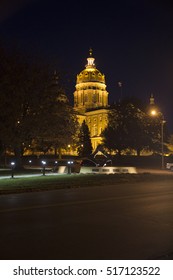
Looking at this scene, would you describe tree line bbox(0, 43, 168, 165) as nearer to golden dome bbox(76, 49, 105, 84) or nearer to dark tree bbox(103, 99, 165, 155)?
dark tree bbox(103, 99, 165, 155)

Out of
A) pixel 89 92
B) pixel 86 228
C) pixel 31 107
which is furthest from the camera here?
pixel 89 92

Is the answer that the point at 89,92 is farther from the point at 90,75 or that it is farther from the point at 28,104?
the point at 28,104

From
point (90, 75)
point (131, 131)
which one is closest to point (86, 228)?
point (131, 131)

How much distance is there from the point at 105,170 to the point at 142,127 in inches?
1706

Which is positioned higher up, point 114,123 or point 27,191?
point 114,123

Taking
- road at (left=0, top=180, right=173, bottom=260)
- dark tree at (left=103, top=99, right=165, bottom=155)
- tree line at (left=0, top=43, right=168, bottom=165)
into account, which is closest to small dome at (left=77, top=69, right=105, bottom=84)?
dark tree at (left=103, top=99, right=165, bottom=155)

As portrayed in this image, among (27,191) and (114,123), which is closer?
(27,191)

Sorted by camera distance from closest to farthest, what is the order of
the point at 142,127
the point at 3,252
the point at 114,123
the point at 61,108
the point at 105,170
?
the point at 3,252 → the point at 105,170 → the point at 61,108 → the point at 142,127 → the point at 114,123

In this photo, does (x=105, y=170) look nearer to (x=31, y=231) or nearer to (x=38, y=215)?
(x=38, y=215)

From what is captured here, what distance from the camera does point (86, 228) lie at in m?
10.2

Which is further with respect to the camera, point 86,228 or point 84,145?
point 84,145

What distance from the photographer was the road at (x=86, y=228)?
7.86 meters

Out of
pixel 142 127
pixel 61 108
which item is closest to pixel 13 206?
pixel 61 108

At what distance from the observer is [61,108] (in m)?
40.6
